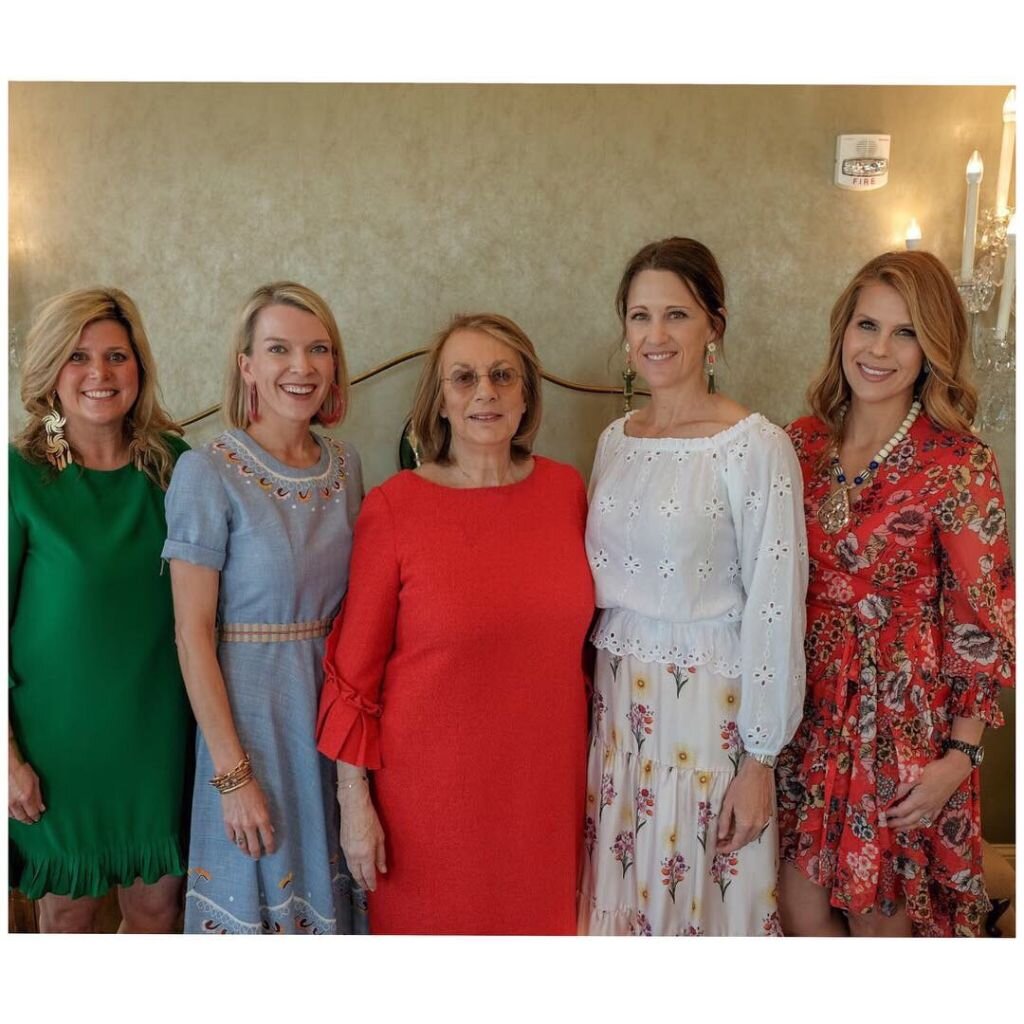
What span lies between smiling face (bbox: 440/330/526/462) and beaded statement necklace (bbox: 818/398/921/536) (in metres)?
0.56

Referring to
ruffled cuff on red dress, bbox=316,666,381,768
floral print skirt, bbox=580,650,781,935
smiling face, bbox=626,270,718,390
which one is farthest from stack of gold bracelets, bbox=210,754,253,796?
smiling face, bbox=626,270,718,390

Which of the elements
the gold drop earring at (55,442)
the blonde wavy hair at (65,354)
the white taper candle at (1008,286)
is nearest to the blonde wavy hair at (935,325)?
the white taper candle at (1008,286)

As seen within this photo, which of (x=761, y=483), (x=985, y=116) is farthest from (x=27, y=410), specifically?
(x=985, y=116)

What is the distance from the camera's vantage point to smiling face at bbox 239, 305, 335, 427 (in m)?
1.44

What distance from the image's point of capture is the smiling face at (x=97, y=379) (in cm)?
148

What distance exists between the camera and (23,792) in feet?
4.86

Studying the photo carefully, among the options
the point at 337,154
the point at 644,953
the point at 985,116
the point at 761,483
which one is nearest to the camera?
the point at 761,483

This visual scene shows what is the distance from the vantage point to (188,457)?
4.62 ft

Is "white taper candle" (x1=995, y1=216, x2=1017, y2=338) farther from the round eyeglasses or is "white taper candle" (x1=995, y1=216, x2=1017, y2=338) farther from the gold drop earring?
the gold drop earring

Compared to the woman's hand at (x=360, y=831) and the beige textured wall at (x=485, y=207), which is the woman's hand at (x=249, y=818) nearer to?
the woman's hand at (x=360, y=831)

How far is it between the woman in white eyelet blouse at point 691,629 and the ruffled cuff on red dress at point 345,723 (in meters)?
0.42

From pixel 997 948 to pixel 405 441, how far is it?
152cm

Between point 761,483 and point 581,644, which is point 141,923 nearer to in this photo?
point 581,644

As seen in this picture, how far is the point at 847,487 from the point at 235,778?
3.70ft
